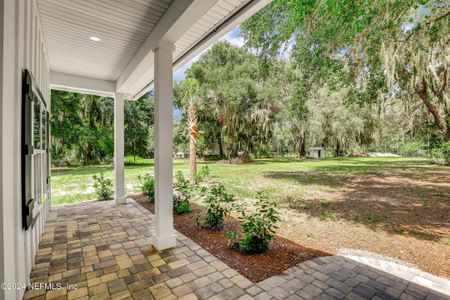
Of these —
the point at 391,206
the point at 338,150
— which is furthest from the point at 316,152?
the point at 391,206

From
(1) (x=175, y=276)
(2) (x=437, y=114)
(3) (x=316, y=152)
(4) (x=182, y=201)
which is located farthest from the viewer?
(3) (x=316, y=152)

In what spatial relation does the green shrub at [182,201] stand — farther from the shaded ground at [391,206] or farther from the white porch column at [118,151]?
the shaded ground at [391,206]

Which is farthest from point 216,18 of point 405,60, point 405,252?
point 405,60

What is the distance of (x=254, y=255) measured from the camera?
250 cm

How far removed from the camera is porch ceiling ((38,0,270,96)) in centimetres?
215

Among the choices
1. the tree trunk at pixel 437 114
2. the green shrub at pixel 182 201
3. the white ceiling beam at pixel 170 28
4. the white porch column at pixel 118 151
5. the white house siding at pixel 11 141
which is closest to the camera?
the white house siding at pixel 11 141

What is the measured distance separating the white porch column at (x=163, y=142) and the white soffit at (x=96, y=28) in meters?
0.38

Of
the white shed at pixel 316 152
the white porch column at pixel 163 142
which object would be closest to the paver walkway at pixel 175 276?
the white porch column at pixel 163 142

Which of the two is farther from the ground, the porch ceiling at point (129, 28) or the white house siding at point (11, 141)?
the porch ceiling at point (129, 28)

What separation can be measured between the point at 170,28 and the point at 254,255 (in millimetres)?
2607

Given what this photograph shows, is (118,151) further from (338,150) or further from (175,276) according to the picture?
(338,150)

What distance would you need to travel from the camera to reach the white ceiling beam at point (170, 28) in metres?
1.98

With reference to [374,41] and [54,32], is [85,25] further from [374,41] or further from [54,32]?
[374,41]

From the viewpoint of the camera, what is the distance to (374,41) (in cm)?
429
